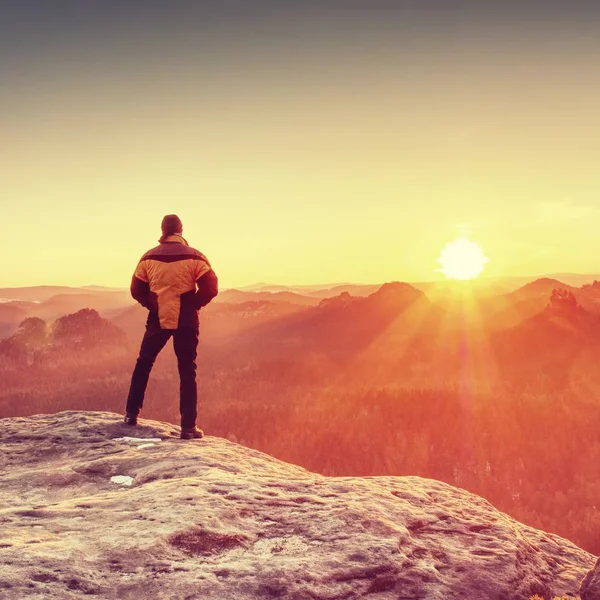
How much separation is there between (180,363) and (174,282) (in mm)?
1474

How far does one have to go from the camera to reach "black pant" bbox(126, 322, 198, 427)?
Result: 8.89m

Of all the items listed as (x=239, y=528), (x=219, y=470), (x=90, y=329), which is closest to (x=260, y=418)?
(x=219, y=470)

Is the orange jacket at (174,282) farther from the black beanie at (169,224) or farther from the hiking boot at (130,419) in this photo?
the hiking boot at (130,419)

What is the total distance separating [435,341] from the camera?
38812mm

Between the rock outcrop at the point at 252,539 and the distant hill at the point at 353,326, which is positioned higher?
the rock outcrop at the point at 252,539

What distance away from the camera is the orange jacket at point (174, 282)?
874 cm

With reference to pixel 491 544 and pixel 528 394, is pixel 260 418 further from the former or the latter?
pixel 491 544

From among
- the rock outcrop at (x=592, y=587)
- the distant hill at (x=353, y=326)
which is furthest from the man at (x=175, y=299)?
the distant hill at (x=353, y=326)

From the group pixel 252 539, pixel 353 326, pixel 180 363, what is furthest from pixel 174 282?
pixel 353 326

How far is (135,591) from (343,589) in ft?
4.92

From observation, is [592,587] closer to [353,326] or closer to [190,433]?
[190,433]

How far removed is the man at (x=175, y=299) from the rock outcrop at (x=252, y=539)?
2.23m

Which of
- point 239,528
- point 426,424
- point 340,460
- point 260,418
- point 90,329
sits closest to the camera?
point 239,528

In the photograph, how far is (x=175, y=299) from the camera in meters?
8.76
